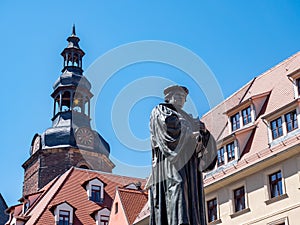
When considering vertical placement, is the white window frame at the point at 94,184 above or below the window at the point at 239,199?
above

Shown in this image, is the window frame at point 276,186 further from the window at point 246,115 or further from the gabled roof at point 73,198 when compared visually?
the gabled roof at point 73,198

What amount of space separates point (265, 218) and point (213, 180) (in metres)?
3.57

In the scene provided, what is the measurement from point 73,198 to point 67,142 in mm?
17608

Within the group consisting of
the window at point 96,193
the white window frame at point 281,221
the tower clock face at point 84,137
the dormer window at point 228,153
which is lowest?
the white window frame at point 281,221

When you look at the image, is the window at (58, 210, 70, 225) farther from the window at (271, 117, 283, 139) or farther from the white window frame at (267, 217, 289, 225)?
the white window frame at (267, 217, 289, 225)

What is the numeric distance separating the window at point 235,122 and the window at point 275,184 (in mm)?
4123

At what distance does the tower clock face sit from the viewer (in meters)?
61.9

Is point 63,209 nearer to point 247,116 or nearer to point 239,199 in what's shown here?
point 247,116

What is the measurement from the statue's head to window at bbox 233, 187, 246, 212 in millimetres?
20377

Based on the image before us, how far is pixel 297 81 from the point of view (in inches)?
1078

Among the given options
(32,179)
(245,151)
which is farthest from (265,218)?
(32,179)

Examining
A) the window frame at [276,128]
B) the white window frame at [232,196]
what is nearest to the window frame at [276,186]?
the white window frame at [232,196]

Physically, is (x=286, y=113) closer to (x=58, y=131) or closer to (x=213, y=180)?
(x=213, y=180)

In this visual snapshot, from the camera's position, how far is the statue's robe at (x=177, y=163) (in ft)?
23.7
